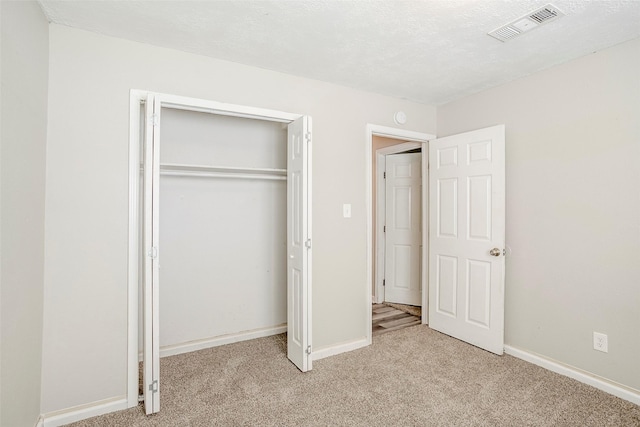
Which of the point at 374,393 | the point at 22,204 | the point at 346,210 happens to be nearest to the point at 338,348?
the point at 374,393

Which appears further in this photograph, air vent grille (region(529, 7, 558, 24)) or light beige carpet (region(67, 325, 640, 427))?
light beige carpet (region(67, 325, 640, 427))

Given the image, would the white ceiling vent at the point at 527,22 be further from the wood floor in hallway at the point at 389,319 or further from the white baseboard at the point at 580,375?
the wood floor in hallway at the point at 389,319

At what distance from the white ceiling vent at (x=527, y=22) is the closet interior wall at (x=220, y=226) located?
194 cm

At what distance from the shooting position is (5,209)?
140 cm

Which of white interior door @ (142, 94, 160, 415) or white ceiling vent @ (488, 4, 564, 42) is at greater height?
white ceiling vent @ (488, 4, 564, 42)

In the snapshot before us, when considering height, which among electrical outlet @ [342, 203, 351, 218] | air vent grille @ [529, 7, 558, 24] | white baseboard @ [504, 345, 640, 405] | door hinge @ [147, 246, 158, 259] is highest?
air vent grille @ [529, 7, 558, 24]

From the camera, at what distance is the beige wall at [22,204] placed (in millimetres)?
1399

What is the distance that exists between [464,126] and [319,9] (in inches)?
82.2

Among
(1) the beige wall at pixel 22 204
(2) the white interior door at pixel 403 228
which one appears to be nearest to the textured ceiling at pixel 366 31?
(1) the beige wall at pixel 22 204

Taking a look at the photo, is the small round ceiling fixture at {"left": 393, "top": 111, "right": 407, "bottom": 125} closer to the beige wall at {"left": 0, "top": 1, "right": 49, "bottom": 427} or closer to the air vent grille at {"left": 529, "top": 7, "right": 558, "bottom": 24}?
the air vent grille at {"left": 529, "top": 7, "right": 558, "bottom": 24}

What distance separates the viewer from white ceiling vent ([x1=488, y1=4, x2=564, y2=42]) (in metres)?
1.82

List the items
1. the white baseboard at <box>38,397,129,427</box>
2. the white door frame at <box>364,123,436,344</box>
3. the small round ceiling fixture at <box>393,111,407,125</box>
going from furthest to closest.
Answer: the small round ceiling fixture at <box>393,111,407,125</box> → the white door frame at <box>364,123,436,344</box> → the white baseboard at <box>38,397,129,427</box>

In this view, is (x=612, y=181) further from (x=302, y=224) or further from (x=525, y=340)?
(x=302, y=224)

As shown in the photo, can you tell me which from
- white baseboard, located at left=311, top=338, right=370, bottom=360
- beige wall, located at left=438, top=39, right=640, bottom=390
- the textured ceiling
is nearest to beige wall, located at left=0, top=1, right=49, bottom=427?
the textured ceiling
